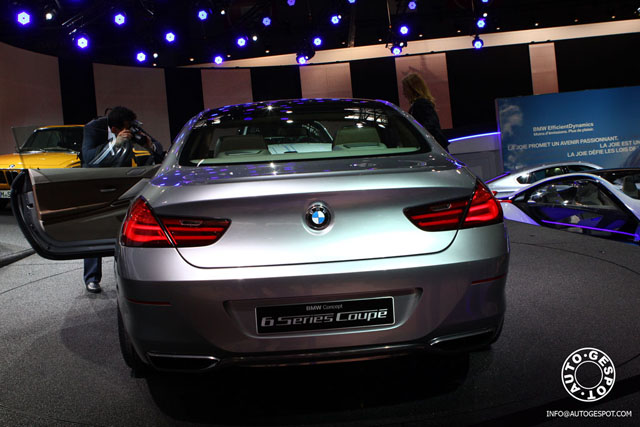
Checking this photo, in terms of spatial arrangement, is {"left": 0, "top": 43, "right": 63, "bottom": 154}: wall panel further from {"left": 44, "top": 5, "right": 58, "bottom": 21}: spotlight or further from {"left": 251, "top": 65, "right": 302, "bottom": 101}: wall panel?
{"left": 251, "top": 65, "right": 302, "bottom": 101}: wall panel

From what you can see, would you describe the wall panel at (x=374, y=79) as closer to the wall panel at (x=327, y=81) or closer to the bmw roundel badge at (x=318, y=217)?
the wall panel at (x=327, y=81)

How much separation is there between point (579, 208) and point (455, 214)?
4460 mm

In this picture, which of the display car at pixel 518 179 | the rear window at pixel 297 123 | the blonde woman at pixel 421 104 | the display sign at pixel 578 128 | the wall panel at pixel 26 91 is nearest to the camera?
the rear window at pixel 297 123

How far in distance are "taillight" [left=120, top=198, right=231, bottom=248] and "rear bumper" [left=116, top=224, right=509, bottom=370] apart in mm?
38

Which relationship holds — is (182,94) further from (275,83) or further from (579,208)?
(579,208)

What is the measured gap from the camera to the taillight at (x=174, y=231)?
68.4 inches

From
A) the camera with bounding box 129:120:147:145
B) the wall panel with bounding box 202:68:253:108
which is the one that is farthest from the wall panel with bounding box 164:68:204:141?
the camera with bounding box 129:120:147:145

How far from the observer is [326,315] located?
176cm

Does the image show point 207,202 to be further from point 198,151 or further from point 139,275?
point 198,151

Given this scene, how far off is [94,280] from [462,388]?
9.94 feet

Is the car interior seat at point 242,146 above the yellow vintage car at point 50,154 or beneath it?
beneath

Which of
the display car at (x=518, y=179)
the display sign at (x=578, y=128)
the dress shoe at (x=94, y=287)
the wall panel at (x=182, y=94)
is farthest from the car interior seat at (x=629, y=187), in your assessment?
the wall panel at (x=182, y=94)

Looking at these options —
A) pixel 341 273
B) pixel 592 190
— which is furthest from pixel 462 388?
pixel 592 190

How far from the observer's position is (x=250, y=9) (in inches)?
525
